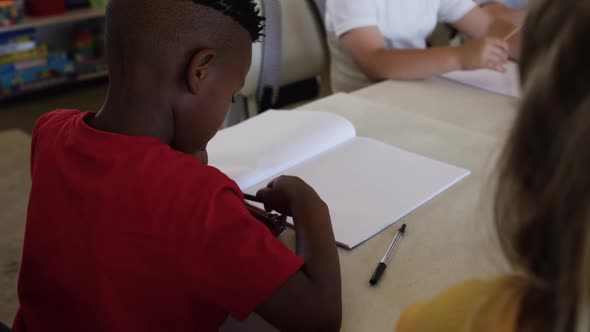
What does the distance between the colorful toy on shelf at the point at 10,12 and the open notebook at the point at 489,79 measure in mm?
2292

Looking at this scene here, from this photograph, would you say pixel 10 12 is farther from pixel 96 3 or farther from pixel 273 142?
pixel 273 142

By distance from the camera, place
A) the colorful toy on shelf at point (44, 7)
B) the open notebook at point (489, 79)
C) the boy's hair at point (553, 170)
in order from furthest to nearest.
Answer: the colorful toy on shelf at point (44, 7), the open notebook at point (489, 79), the boy's hair at point (553, 170)

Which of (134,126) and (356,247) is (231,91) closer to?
(134,126)

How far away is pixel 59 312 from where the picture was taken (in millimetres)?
717

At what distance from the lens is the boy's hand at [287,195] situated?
2.59 feet

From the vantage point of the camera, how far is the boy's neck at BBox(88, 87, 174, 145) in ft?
2.23

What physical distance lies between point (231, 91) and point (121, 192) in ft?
0.60

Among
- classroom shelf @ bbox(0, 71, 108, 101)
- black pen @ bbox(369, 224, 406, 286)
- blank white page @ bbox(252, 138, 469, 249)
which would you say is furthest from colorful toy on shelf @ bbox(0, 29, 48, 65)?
black pen @ bbox(369, 224, 406, 286)

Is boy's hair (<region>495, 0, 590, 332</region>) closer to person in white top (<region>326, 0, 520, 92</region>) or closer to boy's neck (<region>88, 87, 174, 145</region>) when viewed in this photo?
boy's neck (<region>88, 87, 174, 145</region>)

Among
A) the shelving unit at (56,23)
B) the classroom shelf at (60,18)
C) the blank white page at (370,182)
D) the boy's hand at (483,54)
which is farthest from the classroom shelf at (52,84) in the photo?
the blank white page at (370,182)

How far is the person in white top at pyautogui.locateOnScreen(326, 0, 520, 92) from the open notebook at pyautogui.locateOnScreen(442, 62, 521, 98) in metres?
0.03

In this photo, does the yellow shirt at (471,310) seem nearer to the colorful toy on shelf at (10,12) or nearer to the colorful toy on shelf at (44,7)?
the colorful toy on shelf at (10,12)

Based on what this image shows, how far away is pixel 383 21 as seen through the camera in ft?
5.15

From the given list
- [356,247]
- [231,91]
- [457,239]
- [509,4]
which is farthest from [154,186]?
[509,4]
